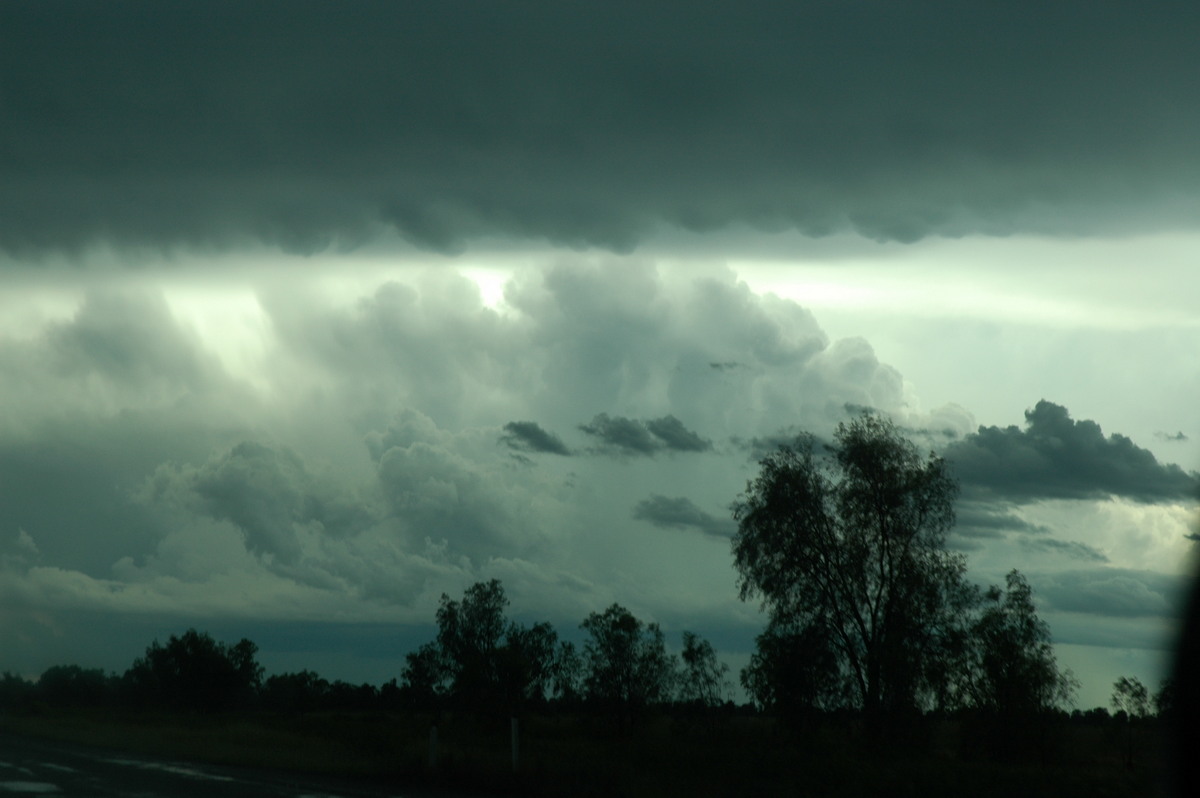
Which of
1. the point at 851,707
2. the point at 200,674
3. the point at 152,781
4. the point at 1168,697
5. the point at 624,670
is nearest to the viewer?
the point at 1168,697

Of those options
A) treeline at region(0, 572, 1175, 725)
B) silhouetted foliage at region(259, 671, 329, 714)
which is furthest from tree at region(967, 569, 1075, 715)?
silhouetted foliage at region(259, 671, 329, 714)

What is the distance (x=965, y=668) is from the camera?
36281mm

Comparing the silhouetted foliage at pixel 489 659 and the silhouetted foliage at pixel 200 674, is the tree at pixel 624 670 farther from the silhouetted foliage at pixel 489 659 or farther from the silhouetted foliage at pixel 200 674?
the silhouetted foliage at pixel 200 674

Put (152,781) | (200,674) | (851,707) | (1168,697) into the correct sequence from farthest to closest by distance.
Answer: (200,674)
(851,707)
(152,781)
(1168,697)

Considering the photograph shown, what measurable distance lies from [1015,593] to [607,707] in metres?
44.0

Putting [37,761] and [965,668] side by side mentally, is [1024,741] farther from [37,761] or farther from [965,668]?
[37,761]

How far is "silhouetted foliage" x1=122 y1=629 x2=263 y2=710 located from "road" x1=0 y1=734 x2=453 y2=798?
391ft

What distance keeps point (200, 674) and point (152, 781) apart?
132m

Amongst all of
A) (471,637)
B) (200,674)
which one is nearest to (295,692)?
(200,674)

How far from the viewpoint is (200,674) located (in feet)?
Result: 477

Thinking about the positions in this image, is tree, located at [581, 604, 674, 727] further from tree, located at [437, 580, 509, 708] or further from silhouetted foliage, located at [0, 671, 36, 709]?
silhouetted foliage, located at [0, 671, 36, 709]

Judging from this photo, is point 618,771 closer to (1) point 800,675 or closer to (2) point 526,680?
(1) point 800,675

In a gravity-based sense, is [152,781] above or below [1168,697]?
below

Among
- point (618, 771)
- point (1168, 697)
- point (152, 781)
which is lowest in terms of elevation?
point (152, 781)
